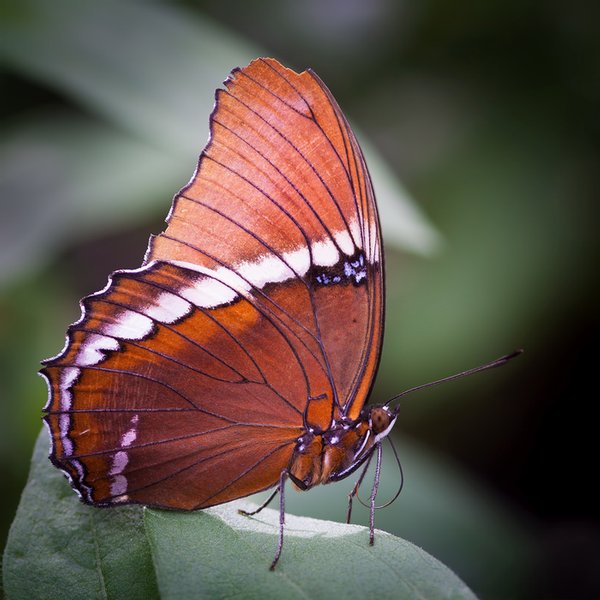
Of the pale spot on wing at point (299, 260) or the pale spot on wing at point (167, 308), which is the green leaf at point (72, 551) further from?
the pale spot on wing at point (299, 260)

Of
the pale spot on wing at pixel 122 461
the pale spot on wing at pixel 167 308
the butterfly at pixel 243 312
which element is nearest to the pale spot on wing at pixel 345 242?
the butterfly at pixel 243 312

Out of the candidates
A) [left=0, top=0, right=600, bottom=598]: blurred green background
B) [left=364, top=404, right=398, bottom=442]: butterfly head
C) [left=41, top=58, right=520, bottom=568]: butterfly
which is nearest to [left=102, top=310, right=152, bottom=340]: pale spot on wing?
[left=41, top=58, right=520, bottom=568]: butterfly

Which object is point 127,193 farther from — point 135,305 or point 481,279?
point 481,279

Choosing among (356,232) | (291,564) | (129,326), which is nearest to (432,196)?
(356,232)

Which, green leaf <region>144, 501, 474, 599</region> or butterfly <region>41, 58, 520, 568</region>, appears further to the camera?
butterfly <region>41, 58, 520, 568</region>

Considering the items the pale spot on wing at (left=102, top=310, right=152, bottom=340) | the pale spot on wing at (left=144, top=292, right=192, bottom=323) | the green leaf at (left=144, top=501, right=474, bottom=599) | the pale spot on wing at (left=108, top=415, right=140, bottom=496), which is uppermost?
the pale spot on wing at (left=144, top=292, right=192, bottom=323)

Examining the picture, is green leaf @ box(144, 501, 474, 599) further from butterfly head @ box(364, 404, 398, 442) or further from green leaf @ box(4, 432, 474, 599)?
butterfly head @ box(364, 404, 398, 442)

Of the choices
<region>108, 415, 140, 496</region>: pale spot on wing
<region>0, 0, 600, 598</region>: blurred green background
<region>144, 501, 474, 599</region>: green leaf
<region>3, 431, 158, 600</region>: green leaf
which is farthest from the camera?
<region>0, 0, 600, 598</region>: blurred green background

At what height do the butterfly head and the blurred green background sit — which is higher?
the blurred green background
